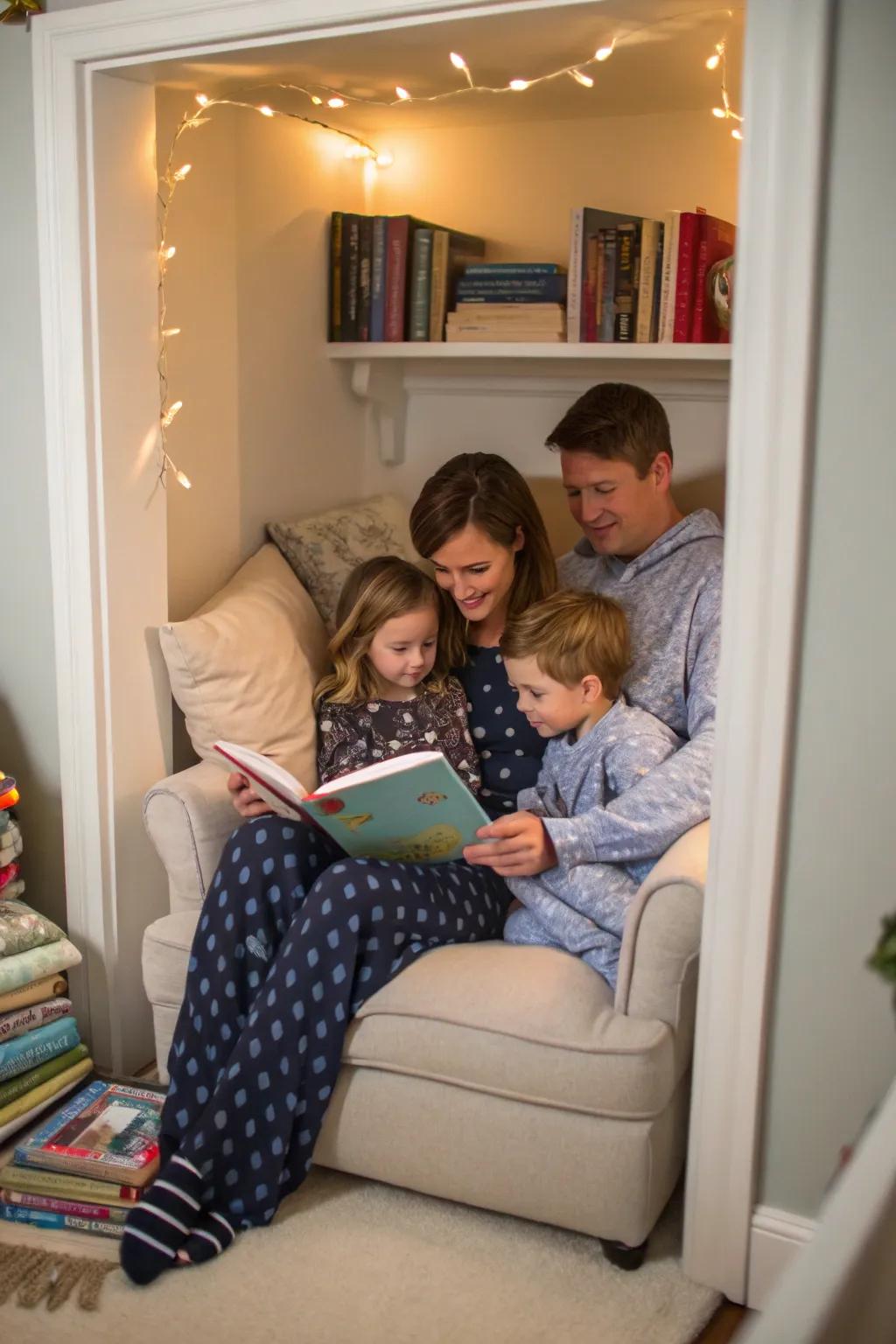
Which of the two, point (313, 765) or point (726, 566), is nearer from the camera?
point (726, 566)

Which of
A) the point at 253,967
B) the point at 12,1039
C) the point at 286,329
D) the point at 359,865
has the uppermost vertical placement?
the point at 286,329

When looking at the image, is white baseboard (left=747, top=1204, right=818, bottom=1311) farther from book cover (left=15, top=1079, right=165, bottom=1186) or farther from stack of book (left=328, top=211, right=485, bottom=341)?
stack of book (left=328, top=211, right=485, bottom=341)

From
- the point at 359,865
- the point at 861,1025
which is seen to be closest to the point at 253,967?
the point at 359,865

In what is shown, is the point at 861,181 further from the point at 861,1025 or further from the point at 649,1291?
the point at 649,1291

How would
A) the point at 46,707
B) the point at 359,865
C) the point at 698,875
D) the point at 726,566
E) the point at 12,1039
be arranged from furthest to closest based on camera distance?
the point at 46,707, the point at 12,1039, the point at 359,865, the point at 698,875, the point at 726,566

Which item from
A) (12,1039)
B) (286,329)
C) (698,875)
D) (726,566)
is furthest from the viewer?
(286,329)

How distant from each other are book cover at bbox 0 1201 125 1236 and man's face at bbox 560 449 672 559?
1394mm

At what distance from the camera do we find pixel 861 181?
1483mm

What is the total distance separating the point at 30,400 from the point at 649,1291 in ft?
5.63

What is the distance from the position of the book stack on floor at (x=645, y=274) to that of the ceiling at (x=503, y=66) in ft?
0.82

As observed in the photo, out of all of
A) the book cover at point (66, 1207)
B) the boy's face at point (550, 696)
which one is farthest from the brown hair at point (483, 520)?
the book cover at point (66, 1207)

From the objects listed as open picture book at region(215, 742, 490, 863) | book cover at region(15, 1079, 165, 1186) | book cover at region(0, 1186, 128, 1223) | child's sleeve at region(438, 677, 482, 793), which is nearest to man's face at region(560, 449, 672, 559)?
child's sleeve at region(438, 677, 482, 793)

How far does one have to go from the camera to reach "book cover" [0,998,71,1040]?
2148 mm

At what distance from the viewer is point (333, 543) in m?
2.68
